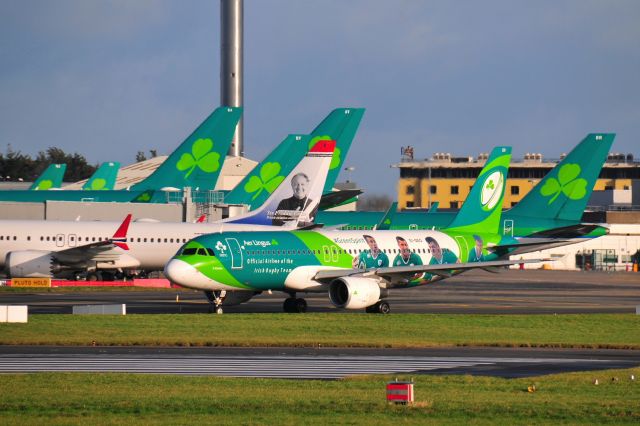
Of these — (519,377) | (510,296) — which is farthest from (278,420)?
(510,296)

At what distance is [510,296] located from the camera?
66188 mm

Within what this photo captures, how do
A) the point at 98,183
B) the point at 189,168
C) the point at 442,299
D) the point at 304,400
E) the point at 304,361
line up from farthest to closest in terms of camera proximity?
the point at 98,183 → the point at 189,168 → the point at 442,299 → the point at 304,361 → the point at 304,400

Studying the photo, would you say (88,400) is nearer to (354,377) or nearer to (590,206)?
(354,377)

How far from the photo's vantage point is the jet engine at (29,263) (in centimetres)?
6788

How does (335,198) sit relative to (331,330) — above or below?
above

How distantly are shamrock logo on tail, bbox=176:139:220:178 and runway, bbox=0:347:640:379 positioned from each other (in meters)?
54.5

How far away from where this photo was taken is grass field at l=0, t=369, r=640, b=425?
20812 millimetres

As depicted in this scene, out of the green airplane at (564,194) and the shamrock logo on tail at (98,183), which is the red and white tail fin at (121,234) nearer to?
Result: the green airplane at (564,194)

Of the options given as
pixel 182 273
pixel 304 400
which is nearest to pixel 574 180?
pixel 182 273

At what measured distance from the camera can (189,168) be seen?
8906 centimetres

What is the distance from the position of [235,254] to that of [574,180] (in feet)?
102

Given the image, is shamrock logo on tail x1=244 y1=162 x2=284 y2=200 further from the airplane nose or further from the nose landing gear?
the airplane nose

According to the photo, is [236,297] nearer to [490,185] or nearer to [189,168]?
[490,185]

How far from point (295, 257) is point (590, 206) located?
115274 mm
